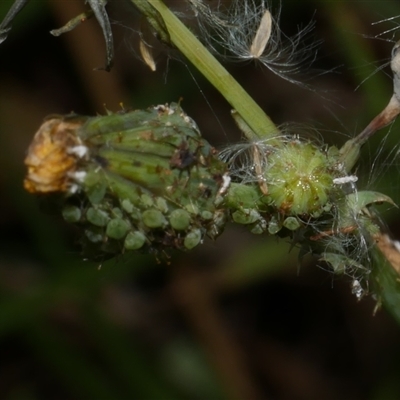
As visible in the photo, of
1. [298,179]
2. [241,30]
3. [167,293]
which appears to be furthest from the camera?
[167,293]

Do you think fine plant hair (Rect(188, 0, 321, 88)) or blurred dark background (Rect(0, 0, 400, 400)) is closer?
fine plant hair (Rect(188, 0, 321, 88))

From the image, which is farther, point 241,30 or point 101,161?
point 241,30

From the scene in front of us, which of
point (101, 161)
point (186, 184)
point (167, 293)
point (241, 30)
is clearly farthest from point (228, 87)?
point (167, 293)

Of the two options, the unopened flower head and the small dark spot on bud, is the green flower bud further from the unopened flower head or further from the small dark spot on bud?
the small dark spot on bud

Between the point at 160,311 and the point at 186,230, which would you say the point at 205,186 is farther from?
the point at 160,311

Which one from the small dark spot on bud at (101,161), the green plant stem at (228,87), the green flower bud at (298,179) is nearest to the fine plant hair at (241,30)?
the green plant stem at (228,87)

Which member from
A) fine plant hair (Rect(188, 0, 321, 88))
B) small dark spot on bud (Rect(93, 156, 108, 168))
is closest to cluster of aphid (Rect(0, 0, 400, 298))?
small dark spot on bud (Rect(93, 156, 108, 168))

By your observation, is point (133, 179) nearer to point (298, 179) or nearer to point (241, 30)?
point (298, 179)
